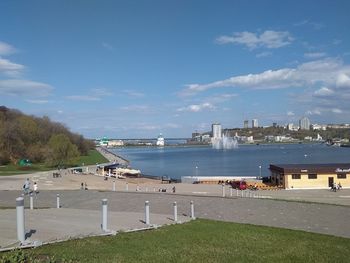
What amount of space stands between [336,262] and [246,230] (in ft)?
18.0

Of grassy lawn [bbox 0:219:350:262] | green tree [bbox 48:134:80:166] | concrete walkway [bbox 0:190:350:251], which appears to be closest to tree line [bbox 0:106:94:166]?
green tree [bbox 48:134:80:166]

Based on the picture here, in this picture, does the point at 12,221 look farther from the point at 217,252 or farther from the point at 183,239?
the point at 217,252

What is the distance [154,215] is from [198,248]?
29.7 ft

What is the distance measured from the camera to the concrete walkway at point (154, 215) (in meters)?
12.9

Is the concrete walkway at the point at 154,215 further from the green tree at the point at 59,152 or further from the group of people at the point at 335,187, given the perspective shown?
the green tree at the point at 59,152

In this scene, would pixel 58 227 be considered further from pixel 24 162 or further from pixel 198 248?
pixel 24 162

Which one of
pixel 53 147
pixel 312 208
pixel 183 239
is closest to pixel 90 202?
pixel 312 208

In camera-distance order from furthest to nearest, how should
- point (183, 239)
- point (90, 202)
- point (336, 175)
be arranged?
point (336, 175) < point (90, 202) < point (183, 239)

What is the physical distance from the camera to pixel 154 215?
19.5 metres

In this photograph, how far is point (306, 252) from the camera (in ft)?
34.9

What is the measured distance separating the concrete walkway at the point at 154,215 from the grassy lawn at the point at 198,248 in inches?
48.7

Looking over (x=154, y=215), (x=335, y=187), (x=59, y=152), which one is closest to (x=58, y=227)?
(x=154, y=215)

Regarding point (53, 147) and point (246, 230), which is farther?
point (53, 147)

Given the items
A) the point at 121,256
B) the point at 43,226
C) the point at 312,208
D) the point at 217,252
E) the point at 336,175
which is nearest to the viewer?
the point at 121,256
